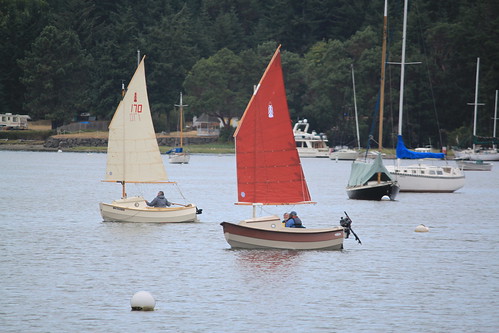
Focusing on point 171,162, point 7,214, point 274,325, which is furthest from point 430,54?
point 274,325

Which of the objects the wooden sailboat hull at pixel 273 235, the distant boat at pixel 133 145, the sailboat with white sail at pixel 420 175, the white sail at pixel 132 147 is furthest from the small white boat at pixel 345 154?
the wooden sailboat hull at pixel 273 235

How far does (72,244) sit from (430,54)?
139m

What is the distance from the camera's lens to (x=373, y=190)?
8900 centimetres

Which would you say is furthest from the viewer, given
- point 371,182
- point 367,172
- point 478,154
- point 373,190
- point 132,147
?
point 478,154

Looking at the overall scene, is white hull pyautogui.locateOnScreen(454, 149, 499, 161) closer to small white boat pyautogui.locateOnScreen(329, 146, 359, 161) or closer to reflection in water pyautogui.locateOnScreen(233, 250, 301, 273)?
small white boat pyautogui.locateOnScreen(329, 146, 359, 161)

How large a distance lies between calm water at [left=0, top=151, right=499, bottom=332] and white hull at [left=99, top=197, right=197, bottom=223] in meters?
0.69

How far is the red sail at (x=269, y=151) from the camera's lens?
173 feet

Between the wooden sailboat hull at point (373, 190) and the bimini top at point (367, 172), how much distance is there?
48 cm

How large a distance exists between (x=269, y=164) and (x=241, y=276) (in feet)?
24.9

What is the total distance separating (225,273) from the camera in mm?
49031

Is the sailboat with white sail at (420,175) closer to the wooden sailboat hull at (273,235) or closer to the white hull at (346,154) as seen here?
the wooden sailboat hull at (273,235)

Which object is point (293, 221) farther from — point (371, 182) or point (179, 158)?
point (179, 158)

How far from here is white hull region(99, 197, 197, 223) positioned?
2552 inches

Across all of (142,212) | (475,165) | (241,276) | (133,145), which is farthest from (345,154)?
(241,276)
